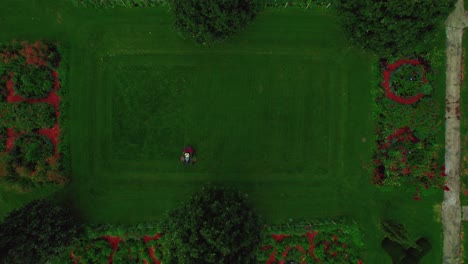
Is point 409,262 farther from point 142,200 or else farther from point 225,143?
point 142,200

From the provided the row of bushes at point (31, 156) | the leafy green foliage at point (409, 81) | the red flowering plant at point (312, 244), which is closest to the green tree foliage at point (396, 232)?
the red flowering plant at point (312, 244)

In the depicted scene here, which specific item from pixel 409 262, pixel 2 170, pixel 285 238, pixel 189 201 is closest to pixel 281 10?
pixel 189 201

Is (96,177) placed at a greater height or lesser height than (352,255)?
greater

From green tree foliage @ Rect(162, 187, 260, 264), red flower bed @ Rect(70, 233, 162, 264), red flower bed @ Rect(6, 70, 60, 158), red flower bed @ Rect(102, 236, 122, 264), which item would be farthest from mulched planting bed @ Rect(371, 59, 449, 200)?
red flower bed @ Rect(6, 70, 60, 158)

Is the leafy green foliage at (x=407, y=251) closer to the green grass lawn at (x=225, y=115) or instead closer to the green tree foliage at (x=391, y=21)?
the green grass lawn at (x=225, y=115)

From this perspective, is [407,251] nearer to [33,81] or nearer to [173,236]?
[173,236]

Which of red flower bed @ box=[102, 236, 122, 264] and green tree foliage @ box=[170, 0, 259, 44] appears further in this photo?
red flower bed @ box=[102, 236, 122, 264]

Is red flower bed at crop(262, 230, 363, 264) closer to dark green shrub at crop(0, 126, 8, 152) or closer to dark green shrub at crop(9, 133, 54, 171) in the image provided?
Result: dark green shrub at crop(9, 133, 54, 171)
